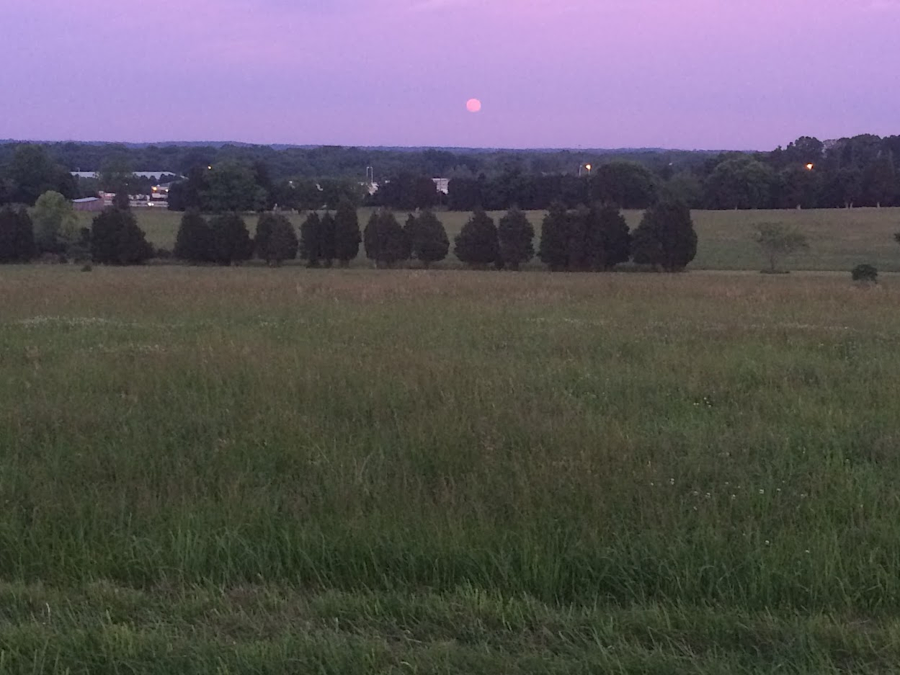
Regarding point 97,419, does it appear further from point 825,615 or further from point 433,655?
point 825,615

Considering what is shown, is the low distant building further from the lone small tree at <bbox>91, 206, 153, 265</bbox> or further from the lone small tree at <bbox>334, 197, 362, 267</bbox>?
the lone small tree at <bbox>334, 197, 362, 267</bbox>

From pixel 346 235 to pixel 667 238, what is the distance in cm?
1794

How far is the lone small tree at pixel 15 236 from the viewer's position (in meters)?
55.4

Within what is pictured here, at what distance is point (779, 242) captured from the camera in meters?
55.8

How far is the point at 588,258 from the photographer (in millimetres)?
54062

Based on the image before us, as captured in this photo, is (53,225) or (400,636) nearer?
(400,636)

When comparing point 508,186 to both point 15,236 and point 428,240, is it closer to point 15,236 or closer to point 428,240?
point 428,240

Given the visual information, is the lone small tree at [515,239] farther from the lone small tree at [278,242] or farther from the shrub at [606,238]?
the lone small tree at [278,242]

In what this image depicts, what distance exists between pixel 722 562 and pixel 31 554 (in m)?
3.34

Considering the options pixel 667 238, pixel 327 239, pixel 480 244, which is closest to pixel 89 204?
pixel 327 239

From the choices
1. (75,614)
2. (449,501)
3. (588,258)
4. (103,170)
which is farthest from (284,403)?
(103,170)

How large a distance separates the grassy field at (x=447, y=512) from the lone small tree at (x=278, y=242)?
4659cm

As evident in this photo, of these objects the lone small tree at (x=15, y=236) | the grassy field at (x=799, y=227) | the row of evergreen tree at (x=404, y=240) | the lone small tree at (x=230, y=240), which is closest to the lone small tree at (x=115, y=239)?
the row of evergreen tree at (x=404, y=240)

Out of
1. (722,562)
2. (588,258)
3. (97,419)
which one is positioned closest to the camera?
(722,562)
